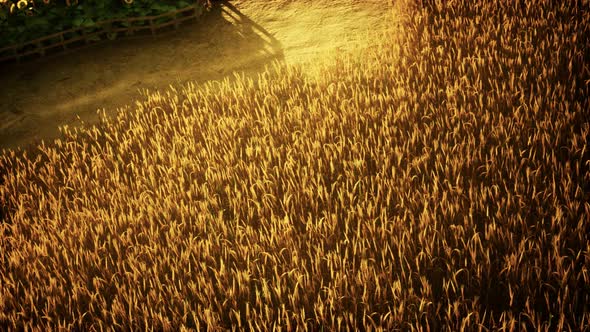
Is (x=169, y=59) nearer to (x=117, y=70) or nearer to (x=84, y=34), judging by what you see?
(x=117, y=70)

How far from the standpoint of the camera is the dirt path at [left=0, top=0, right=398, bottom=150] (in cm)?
423

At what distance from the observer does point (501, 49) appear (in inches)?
133

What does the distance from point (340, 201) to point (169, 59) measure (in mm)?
3012

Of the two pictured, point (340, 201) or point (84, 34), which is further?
point (84, 34)

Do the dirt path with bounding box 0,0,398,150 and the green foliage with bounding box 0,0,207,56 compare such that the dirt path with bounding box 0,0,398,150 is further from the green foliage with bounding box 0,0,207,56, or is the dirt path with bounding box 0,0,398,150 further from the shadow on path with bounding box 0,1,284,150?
the green foliage with bounding box 0,0,207,56

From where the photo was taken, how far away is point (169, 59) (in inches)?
187

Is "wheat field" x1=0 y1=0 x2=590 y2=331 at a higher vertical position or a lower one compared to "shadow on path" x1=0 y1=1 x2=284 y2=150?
lower

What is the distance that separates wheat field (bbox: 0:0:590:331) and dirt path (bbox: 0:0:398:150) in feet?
2.06

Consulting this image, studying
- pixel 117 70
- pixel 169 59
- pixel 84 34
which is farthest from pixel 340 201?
pixel 84 34

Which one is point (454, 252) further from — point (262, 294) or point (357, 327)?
point (262, 294)

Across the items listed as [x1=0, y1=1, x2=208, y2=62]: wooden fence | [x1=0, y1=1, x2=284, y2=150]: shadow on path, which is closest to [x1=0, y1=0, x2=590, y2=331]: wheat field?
[x1=0, y1=1, x2=284, y2=150]: shadow on path

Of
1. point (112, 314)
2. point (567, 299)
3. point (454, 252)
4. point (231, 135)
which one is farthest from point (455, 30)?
point (112, 314)

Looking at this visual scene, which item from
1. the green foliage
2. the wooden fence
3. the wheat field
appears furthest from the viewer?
the wooden fence

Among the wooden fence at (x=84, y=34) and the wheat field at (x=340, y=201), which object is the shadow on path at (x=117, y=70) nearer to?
the wooden fence at (x=84, y=34)
